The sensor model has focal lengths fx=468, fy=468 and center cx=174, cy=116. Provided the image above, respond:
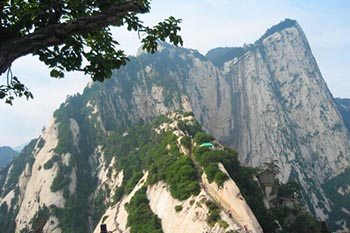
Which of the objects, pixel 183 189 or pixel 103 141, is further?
pixel 103 141

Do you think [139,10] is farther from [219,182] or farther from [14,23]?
[219,182]

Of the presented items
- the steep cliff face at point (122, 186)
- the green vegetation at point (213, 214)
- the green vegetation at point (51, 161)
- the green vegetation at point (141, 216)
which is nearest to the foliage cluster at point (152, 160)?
the steep cliff face at point (122, 186)

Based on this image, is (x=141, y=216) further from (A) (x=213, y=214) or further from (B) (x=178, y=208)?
(A) (x=213, y=214)

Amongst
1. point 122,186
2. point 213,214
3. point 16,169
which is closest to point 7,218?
point 16,169

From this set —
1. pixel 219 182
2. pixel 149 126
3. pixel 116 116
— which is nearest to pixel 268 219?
pixel 219 182

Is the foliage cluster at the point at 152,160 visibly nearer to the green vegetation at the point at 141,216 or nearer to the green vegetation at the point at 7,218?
the green vegetation at the point at 141,216

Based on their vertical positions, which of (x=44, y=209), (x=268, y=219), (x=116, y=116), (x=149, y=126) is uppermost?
(x=116, y=116)

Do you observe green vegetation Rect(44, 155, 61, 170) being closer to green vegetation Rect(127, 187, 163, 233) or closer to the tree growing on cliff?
green vegetation Rect(127, 187, 163, 233)

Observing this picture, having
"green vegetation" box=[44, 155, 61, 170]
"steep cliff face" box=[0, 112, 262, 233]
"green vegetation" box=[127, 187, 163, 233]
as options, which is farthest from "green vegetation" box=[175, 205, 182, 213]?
"green vegetation" box=[44, 155, 61, 170]
